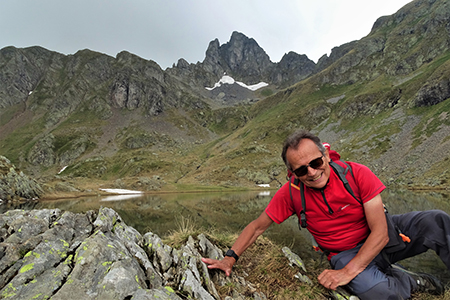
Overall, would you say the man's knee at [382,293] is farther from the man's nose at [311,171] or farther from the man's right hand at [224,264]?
the man's right hand at [224,264]

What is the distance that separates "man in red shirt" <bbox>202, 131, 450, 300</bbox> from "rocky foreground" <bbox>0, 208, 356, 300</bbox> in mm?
930

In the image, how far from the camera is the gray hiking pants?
13.3 ft

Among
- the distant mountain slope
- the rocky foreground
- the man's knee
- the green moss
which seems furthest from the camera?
the distant mountain slope

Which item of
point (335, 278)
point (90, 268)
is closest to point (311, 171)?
point (335, 278)

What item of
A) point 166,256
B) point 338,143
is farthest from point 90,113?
point 166,256

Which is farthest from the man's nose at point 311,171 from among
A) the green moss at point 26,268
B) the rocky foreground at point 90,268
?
the green moss at point 26,268

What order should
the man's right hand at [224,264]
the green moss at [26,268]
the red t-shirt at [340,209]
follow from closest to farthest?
1. the green moss at [26,268]
2. the red t-shirt at [340,209]
3. the man's right hand at [224,264]

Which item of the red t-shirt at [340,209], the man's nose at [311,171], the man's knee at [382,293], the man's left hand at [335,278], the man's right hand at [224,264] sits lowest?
the man's knee at [382,293]

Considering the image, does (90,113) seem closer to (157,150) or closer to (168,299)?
(157,150)

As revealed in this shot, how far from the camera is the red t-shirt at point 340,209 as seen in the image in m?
4.10

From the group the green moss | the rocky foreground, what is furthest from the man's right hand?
the green moss

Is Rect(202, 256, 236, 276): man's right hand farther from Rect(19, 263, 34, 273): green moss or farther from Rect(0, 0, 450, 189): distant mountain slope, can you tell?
Rect(0, 0, 450, 189): distant mountain slope

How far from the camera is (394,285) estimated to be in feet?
13.7

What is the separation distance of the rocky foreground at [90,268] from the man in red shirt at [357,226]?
93 cm
